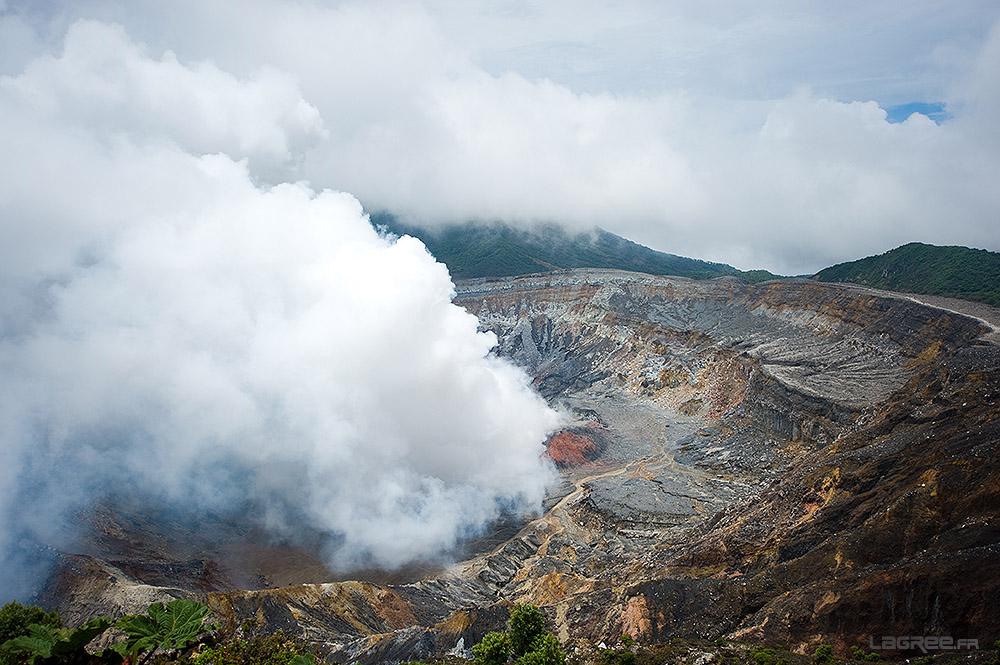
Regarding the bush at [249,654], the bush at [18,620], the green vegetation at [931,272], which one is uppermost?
the green vegetation at [931,272]

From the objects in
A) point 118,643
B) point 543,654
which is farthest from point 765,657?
point 118,643

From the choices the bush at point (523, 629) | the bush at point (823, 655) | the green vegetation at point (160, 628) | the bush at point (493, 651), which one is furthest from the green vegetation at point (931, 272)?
the green vegetation at point (160, 628)

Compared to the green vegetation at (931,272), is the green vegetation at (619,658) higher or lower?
lower

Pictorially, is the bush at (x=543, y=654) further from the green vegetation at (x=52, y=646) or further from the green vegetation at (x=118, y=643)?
the green vegetation at (x=52, y=646)

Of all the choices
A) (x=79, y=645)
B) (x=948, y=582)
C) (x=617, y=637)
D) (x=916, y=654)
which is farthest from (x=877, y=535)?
(x=79, y=645)

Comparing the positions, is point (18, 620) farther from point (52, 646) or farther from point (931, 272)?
point (931, 272)
